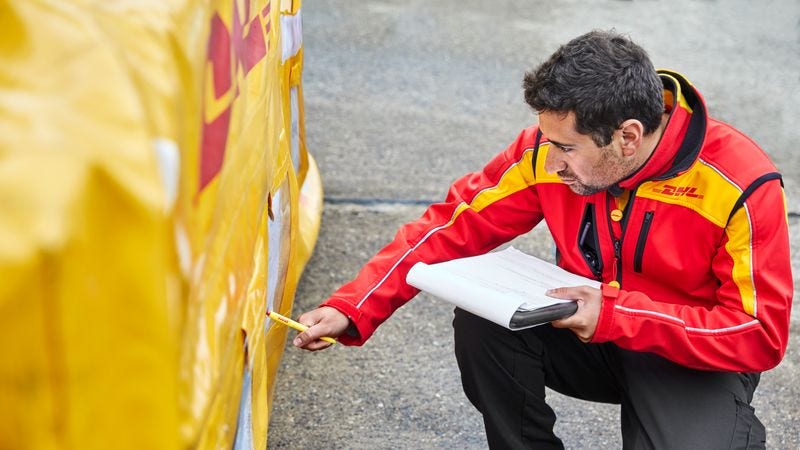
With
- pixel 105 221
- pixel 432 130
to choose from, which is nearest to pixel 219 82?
pixel 105 221

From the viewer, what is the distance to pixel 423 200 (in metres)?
4.17

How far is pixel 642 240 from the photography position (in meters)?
2.17

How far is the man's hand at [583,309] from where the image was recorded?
2.04 metres

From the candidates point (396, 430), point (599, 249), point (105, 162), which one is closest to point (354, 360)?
point (396, 430)

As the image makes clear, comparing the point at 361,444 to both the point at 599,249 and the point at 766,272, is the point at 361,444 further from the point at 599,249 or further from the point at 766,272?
the point at 766,272

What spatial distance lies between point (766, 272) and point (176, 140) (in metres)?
1.35

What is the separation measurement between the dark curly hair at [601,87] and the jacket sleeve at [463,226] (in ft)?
0.85

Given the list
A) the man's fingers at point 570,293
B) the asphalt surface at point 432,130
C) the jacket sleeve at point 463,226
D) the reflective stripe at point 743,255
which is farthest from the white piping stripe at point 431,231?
the asphalt surface at point 432,130

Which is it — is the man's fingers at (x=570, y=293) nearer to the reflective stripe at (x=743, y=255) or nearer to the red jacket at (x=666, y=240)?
the red jacket at (x=666, y=240)

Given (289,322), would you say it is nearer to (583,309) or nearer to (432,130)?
(583,309)

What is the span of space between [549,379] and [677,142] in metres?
0.64

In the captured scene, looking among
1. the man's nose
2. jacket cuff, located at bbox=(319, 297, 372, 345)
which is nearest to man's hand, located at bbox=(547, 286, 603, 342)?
the man's nose

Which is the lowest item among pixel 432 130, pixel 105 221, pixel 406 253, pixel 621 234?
pixel 432 130

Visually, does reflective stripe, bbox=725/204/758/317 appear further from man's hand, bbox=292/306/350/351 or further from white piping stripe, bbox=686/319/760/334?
man's hand, bbox=292/306/350/351
